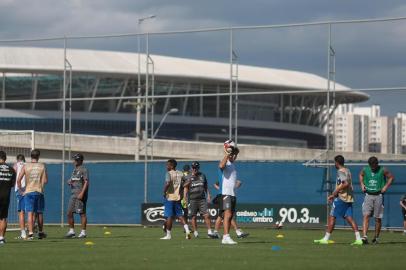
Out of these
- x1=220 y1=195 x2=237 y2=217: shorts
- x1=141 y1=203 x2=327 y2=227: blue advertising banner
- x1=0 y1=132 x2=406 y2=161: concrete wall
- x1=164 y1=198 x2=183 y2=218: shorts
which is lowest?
x1=141 y1=203 x2=327 y2=227: blue advertising banner

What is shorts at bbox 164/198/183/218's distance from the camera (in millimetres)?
21516

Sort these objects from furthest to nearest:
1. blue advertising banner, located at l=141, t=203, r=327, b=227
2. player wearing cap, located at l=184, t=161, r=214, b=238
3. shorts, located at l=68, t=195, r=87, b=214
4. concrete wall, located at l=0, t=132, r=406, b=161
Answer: concrete wall, located at l=0, t=132, r=406, b=161 → blue advertising banner, located at l=141, t=203, r=327, b=227 → player wearing cap, located at l=184, t=161, r=214, b=238 → shorts, located at l=68, t=195, r=87, b=214

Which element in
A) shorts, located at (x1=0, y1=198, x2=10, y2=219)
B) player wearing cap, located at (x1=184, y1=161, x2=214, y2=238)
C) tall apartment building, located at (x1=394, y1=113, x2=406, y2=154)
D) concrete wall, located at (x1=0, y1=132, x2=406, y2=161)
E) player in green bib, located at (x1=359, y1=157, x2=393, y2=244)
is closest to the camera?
shorts, located at (x1=0, y1=198, x2=10, y2=219)

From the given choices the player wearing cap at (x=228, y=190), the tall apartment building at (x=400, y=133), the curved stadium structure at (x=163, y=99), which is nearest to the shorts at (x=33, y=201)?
the player wearing cap at (x=228, y=190)

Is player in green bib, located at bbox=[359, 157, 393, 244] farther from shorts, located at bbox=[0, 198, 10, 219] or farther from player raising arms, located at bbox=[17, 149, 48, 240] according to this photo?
shorts, located at bbox=[0, 198, 10, 219]

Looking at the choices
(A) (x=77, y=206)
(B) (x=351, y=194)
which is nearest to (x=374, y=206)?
(B) (x=351, y=194)

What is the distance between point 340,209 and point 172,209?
411cm

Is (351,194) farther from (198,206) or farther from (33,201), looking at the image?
(33,201)

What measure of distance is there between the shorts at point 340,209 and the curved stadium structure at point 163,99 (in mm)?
43353

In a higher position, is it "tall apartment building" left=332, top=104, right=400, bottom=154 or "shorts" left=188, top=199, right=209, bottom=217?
"tall apartment building" left=332, top=104, right=400, bottom=154

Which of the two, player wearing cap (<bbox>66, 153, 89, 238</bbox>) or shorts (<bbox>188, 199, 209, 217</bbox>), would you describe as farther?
shorts (<bbox>188, 199, 209, 217</bbox>)

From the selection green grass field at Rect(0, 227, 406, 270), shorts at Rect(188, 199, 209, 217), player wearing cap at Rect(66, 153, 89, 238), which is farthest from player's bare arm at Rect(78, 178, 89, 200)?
shorts at Rect(188, 199, 209, 217)

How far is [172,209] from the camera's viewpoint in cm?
2158

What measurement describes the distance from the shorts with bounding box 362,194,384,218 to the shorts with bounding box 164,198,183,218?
4298 millimetres
